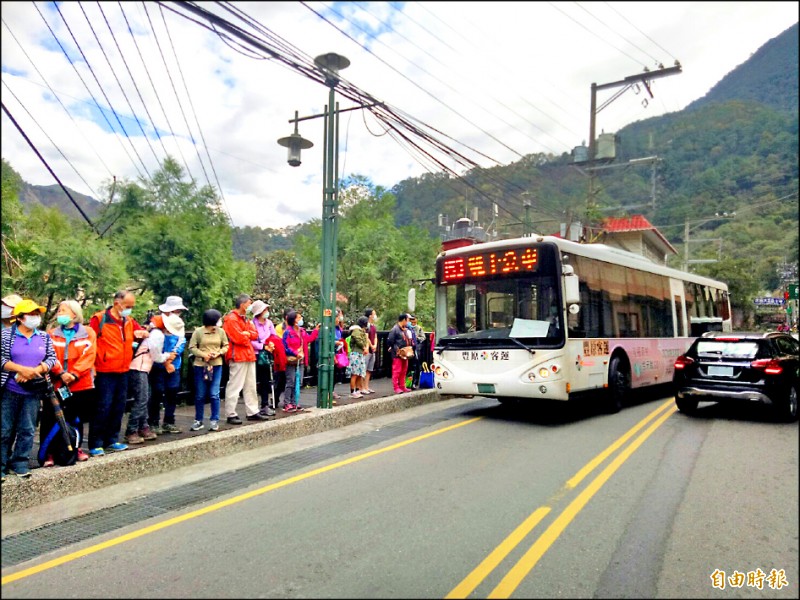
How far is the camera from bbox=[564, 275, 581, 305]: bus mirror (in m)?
8.71

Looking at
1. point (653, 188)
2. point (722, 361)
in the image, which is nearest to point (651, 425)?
point (722, 361)

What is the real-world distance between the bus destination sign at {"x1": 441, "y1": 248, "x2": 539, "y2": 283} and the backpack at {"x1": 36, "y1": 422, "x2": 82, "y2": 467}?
637 cm

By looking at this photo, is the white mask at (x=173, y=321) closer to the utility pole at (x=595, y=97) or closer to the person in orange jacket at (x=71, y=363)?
the person in orange jacket at (x=71, y=363)

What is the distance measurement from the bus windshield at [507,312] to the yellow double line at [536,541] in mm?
2312

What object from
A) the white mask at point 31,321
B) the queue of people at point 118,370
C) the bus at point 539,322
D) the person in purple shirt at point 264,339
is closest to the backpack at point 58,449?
the queue of people at point 118,370

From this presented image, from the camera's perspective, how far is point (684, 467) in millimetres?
6250

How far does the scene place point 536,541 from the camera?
414cm

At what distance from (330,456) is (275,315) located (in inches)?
882

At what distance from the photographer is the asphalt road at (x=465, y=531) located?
138 inches

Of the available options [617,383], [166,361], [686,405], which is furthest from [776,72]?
[617,383]

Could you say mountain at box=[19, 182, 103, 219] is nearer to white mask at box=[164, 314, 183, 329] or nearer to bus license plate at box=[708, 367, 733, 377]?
white mask at box=[164, 314, 183, 329]

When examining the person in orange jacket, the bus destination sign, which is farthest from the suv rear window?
the person in orange jacket

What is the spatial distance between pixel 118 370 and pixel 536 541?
4705 millimetres

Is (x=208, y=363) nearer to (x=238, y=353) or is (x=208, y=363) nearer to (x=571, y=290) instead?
(x=238, y=353)
